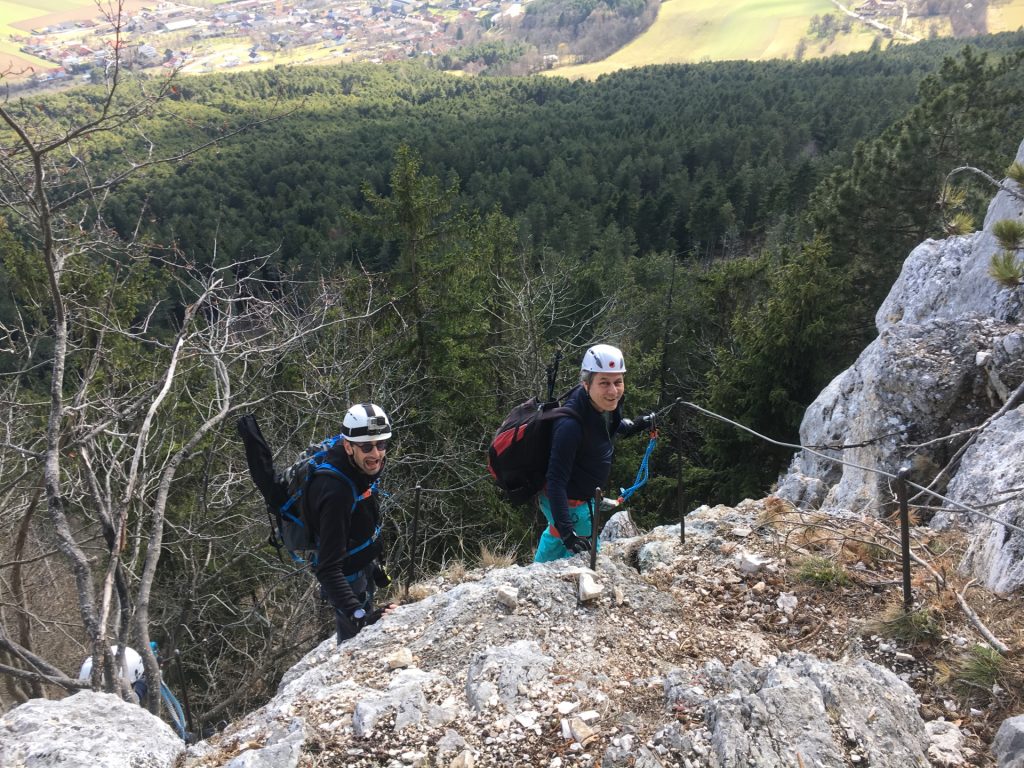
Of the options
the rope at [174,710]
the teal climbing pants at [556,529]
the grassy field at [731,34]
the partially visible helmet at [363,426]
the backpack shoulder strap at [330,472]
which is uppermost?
the grassy field at [731,34]

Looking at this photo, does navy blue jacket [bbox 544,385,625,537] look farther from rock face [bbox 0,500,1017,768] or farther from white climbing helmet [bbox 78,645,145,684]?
white climbing helmet [bbox 78,645,145,684]

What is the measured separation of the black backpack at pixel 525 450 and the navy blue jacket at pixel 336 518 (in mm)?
897

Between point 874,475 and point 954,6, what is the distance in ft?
503

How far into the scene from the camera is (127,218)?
37.5 m

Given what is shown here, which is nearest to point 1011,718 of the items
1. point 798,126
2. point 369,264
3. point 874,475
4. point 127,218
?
point 874,475

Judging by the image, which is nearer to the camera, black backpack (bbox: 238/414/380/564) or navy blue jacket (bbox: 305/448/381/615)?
navy blue jacket (bbox: 305/448/381/615)

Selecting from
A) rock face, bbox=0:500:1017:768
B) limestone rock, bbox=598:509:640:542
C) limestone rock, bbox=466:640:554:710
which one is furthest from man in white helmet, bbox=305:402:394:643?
limestone rock, bbox=598:509:640:542

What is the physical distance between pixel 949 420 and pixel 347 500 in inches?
232

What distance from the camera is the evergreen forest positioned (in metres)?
5.23

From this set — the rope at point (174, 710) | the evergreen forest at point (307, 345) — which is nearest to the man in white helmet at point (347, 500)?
the evergreen forest at point (307, 345)

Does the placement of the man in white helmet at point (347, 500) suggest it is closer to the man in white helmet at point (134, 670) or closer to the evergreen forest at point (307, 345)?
the evergreen forest at point (307, 345)

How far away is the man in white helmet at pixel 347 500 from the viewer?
371cm

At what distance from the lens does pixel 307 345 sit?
42.3 ft

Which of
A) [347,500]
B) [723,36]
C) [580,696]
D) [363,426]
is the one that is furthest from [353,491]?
[723,36]
